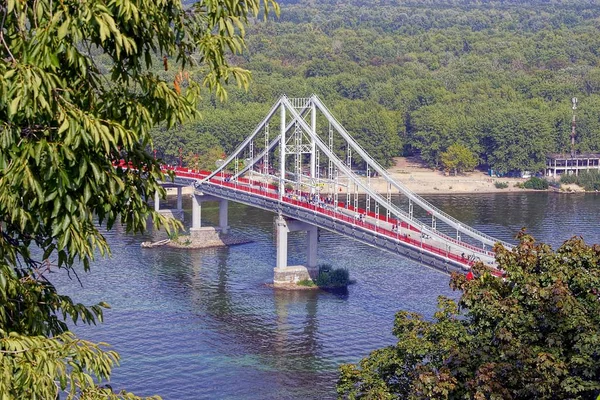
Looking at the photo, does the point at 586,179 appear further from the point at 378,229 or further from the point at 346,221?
the point at 378,229

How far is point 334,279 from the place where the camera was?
195ft

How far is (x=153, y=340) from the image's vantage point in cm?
4616

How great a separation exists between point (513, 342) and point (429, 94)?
115 metres

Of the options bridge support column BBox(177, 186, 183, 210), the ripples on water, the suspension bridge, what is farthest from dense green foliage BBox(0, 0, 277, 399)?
bridge support column BBox(177, 186, 183, 210)

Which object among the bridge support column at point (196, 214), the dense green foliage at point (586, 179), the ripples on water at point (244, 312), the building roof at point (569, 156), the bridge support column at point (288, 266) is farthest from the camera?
the building roof at point (569, 156)

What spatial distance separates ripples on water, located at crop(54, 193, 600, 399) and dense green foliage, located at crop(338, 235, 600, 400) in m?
14.4

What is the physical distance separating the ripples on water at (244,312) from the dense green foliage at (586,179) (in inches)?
1134

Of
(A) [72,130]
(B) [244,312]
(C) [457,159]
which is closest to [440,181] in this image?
(C) [457,159]

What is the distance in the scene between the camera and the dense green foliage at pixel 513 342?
68.2 feet

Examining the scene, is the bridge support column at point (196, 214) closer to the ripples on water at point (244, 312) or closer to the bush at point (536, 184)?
the ripples on water at point (244, 312)

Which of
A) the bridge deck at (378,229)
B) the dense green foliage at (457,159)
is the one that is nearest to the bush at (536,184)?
the dense green foliage at (457,159)

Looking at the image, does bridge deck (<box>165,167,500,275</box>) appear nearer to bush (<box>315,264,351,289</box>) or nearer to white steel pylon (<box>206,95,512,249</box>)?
white steel pylon (<box>206,95,512,249</box>)

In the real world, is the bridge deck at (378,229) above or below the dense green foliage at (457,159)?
below

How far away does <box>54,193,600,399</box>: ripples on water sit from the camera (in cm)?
4125
